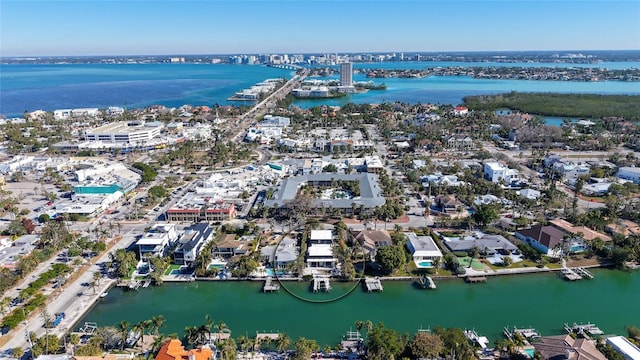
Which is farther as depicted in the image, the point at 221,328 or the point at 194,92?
the point at 194,92

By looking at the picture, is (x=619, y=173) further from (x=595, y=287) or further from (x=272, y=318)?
(x=272, y=318)

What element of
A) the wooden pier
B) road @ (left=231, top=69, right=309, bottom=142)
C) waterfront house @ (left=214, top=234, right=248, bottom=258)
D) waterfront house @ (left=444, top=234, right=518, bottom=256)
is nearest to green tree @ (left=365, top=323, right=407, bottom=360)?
waterfront house @ (left=444, top=234, right=518, bottom=256)

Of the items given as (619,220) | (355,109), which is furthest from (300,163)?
(355,109)

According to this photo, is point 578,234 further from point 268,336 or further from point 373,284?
point 268,336

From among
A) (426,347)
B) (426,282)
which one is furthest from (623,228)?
(426,347)

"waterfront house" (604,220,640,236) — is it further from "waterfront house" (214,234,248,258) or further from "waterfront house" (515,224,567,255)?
"waterfront house" (214,234,248,258)

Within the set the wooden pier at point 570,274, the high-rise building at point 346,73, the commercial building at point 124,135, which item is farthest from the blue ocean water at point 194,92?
the wooden pier at point 570,274

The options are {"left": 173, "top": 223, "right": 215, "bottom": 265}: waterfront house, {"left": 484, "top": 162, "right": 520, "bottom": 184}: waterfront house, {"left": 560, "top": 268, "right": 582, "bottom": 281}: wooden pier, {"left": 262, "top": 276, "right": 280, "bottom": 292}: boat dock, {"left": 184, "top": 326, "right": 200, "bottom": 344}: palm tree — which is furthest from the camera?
{"left": 484, "top": 162, "right": 520, "bottom": 184}: waterfront house
